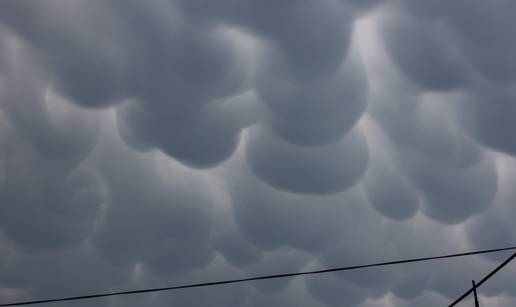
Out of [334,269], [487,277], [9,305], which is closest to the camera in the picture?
[487,277]

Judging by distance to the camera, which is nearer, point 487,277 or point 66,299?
point 487,277

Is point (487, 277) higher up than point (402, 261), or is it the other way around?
point (402, 261)

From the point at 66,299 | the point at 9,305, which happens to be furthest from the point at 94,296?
the point at 9,305

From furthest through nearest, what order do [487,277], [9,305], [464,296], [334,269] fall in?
[9,305] → [334,269] → [464,296] → [487,277]

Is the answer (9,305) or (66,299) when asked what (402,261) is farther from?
(9,305)

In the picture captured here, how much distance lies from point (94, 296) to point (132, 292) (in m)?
2.64

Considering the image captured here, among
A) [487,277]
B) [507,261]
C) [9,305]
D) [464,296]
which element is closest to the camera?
[507,261]

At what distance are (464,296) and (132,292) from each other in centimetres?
2008

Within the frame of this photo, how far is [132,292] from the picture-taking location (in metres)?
38.0

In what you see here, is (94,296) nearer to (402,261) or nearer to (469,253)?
(402,261)

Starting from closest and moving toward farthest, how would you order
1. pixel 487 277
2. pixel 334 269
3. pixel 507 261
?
pixel 507 261
pixel 487 277
pixel 334 269

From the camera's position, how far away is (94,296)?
127 feet

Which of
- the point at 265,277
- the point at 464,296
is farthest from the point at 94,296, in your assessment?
the point at 464,296

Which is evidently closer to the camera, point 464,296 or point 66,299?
point 464,296
